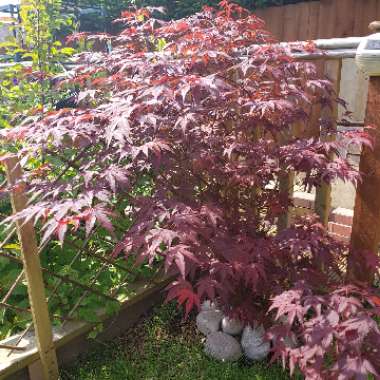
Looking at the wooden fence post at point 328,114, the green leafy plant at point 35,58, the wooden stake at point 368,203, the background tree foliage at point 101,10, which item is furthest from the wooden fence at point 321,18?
the wooden stake at point 368,203

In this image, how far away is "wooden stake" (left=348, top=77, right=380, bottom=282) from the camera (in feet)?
6.72

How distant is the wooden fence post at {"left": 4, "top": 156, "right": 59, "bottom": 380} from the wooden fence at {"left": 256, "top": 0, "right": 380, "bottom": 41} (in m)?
5.35

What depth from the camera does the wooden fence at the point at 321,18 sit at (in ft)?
18.6

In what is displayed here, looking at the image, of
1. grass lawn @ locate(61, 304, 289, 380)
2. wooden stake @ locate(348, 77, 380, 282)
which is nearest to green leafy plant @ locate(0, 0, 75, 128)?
grass lawn @ locate(61, 304, 289, 380)

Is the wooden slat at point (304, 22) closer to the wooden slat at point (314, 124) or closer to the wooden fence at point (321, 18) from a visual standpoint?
the wooden fence at point (321, 18)

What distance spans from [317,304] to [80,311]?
4.83 ft

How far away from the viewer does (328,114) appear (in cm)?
265

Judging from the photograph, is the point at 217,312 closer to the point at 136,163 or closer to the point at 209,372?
the point at 209,372

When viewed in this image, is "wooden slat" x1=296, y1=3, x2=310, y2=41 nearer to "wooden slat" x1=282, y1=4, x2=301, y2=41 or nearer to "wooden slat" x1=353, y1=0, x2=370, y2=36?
"wooden slat" x1=282, y1=4, x2=301, y2=41

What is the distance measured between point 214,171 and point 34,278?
1144 mm

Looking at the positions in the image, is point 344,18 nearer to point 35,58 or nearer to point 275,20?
point 275,20

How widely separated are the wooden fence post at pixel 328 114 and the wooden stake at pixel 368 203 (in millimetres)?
313

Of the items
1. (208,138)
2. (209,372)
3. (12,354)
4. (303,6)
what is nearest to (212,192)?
(208,138)

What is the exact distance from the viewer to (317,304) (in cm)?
175
